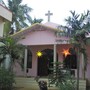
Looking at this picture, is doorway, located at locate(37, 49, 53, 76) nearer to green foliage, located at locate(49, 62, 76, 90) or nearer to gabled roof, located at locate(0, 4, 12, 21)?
gabled roof, located at locate(0, 4, 12, 21)

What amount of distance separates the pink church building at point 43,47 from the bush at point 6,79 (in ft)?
10.7

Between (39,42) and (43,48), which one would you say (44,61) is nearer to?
(43,48)

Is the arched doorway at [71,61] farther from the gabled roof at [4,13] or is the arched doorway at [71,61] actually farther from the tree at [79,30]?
the gabled roof at [4,13]

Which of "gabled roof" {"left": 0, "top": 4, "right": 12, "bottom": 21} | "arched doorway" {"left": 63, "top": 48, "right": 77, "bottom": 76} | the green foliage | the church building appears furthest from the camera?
"arched doorway" {"left": 63, "top": 48, "right": 77, "bottom": 76}

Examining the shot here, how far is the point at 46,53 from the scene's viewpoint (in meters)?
26.1

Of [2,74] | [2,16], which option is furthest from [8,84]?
[2,16]

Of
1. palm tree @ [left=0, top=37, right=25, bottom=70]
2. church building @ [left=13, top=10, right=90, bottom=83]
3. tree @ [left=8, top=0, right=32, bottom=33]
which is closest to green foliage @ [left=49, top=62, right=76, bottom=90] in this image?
church building @ [left=13, top=10, right=90, bottom=83]

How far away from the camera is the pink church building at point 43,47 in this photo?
Answer: 22656 millimetres

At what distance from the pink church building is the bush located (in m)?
3.26

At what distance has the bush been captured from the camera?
1909 cm

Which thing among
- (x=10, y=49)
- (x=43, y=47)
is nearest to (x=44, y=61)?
(x=43, y=47)

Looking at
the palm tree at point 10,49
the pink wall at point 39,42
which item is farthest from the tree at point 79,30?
the palm tree at point 10,49

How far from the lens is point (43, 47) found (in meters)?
25.6

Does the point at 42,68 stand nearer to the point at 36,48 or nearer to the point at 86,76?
the point at 36,48
